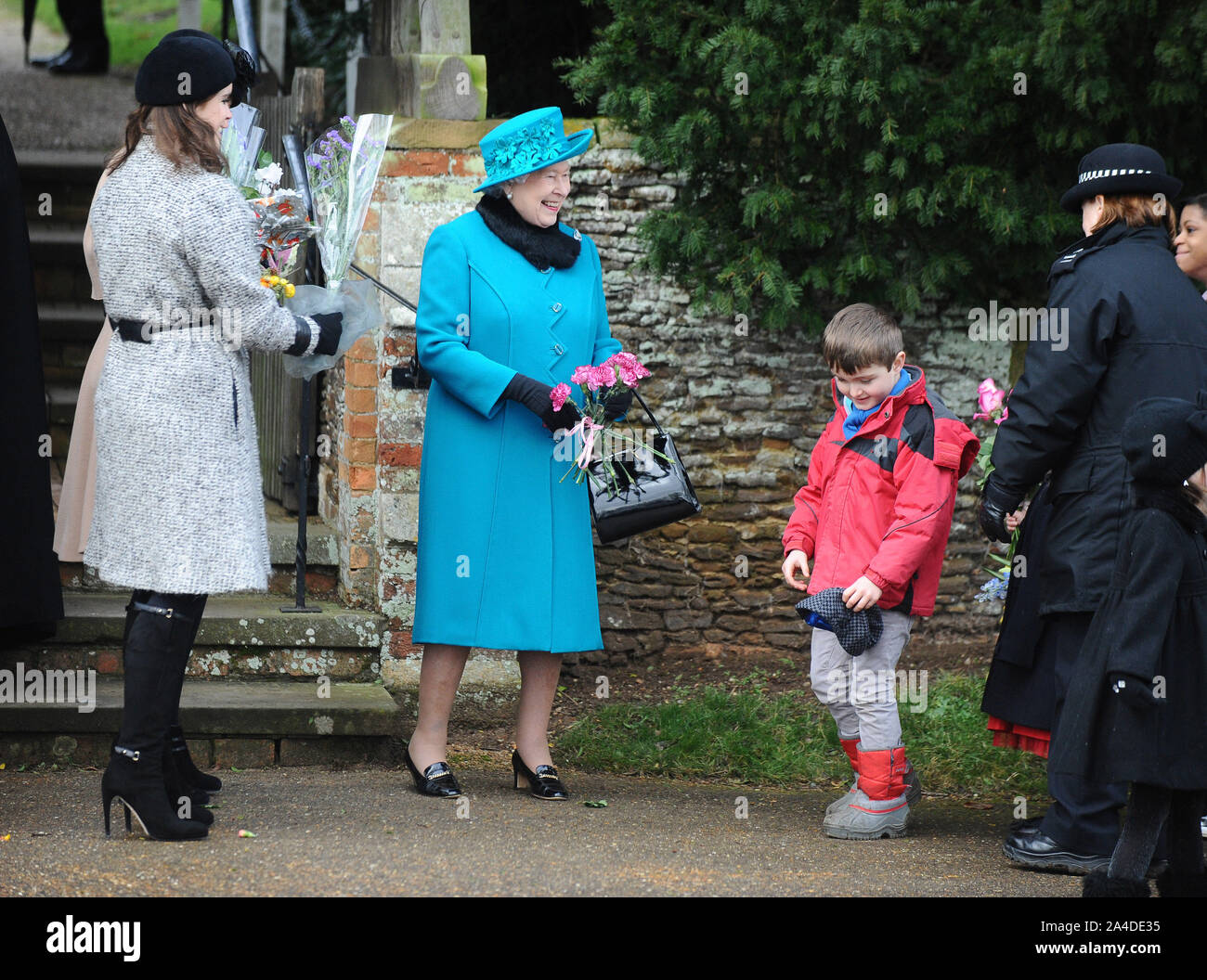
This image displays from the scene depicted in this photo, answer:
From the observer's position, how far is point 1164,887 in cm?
374

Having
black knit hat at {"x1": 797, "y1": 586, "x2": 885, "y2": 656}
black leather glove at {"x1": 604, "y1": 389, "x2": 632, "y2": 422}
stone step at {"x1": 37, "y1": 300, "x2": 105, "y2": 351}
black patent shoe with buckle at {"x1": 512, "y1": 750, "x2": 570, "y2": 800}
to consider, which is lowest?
black patent shoe with buckle at {"x1": 512, "y1": 750, "x2": 570, "y2": 800}

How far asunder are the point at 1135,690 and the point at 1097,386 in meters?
0.89

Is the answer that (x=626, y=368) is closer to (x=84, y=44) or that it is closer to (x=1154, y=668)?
(x=1154, y=668)

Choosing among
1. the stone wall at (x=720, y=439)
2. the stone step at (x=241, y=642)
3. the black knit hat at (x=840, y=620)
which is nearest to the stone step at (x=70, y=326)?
the stone step at (x=241, y=642)

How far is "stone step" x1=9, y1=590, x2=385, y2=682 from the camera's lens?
5090 millimetres

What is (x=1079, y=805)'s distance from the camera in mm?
3975

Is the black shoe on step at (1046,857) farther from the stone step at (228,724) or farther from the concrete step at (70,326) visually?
the concrete step at (70,326)

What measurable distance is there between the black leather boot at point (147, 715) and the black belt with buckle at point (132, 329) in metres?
0.67

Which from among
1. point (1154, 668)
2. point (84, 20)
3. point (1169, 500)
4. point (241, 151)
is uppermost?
point (84, 20)

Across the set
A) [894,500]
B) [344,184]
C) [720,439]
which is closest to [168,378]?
[344,184]

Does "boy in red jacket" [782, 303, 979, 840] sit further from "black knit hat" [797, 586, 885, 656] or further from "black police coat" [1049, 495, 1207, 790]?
"black police coat" [1049, 495, 1207, 790]

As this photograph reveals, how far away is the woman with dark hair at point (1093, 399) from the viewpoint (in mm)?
3990

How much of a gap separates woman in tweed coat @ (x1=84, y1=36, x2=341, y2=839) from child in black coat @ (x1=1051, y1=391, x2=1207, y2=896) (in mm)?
2245

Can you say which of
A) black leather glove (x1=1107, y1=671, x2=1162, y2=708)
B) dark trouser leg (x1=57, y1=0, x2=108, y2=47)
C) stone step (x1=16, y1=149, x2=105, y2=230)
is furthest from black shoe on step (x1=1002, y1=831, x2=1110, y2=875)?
dark trouser leg (x1=57, y1=0, x2=108, y2=47)
